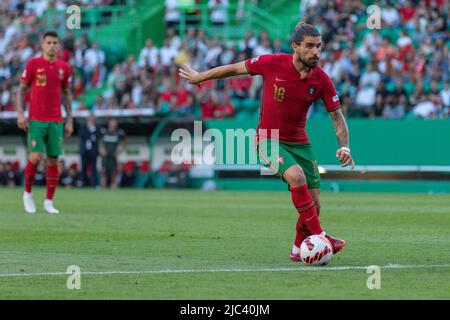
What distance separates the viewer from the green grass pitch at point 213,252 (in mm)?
8453

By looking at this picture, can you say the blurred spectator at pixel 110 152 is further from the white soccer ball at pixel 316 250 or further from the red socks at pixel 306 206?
the white soccer ball at pixel 316 250

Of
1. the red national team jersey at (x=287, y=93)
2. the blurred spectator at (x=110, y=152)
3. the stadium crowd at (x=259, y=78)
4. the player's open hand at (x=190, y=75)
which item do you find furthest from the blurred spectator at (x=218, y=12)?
the red national team jersey at (x=287, y=93)

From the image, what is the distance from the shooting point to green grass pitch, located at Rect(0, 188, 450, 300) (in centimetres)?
845

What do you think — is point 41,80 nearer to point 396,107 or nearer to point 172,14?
point 396,107

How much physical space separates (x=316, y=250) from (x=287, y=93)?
1571 mm

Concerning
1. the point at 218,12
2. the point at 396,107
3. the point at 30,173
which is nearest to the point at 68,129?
the point at 30,173

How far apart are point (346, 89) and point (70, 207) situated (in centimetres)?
1079

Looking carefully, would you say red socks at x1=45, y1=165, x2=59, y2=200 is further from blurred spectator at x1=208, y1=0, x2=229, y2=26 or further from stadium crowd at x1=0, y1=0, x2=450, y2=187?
blurred spectator at x1=208, y1=0, x2=229, y2=26

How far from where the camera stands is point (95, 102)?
33.9m

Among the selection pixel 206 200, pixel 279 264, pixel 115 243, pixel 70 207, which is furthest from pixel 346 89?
pixel 279 264

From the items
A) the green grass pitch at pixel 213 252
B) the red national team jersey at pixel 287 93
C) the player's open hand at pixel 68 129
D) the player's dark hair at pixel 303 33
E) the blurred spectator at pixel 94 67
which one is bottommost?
the green grass pitch at pixel 213 252

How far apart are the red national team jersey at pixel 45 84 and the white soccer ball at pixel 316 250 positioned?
8.33m

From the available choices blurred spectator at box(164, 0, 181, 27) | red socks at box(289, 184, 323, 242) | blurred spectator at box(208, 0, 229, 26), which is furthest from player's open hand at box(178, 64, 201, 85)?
blurred spectator at box(164, 0, 181, 27)
